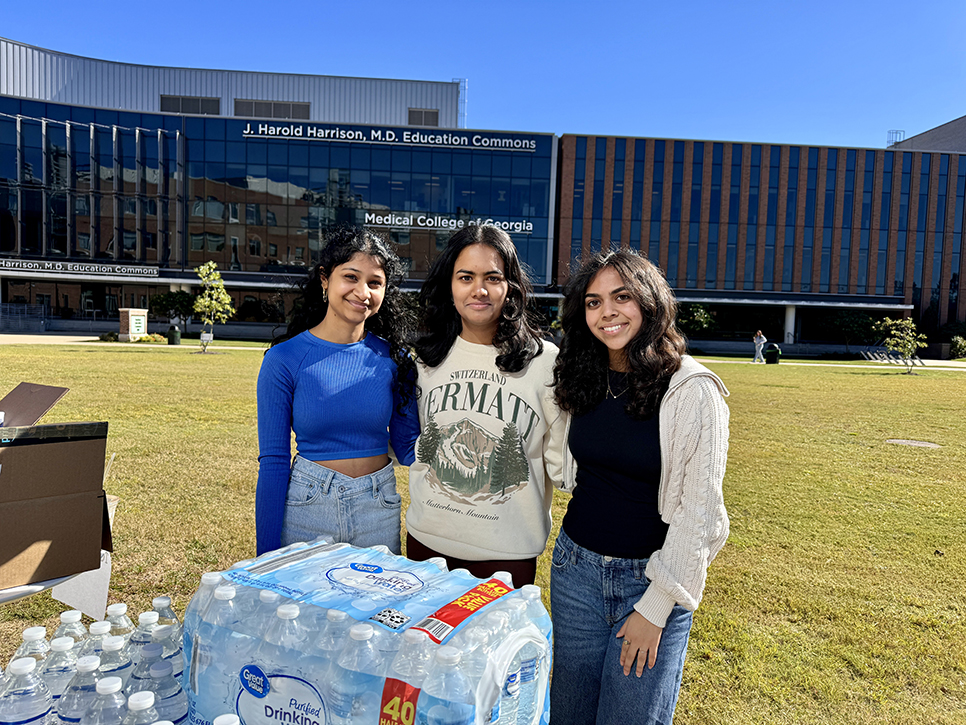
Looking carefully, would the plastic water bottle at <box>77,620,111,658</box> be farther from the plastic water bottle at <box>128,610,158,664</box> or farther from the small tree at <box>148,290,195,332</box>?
the small tree at <box>148,290,195,332</box>

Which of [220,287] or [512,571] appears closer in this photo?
[512,571]

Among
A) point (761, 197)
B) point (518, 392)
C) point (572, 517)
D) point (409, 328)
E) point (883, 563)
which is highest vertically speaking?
point (761, 197)

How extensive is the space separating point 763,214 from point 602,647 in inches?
2055

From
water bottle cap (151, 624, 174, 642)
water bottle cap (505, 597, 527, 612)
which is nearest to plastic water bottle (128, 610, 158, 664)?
water bottle cap (151, 624, 174, 642)

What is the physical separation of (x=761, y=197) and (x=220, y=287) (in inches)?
1521

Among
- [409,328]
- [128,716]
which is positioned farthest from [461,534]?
[128,716]

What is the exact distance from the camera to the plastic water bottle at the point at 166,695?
1795 millimetres

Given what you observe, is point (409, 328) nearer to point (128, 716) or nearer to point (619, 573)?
point (619, 573)

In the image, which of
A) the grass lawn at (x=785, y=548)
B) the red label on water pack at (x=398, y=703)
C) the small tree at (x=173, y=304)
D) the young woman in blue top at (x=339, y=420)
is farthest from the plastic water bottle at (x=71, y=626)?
the small tree at (x=173, y=304)

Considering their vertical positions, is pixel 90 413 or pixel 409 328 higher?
pixel 409 328

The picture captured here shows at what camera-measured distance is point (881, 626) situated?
15.3 feet

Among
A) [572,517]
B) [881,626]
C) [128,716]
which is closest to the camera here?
[128,716]

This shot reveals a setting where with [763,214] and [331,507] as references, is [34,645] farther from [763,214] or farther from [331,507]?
[763,214]

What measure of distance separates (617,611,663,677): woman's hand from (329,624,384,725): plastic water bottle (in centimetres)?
101
